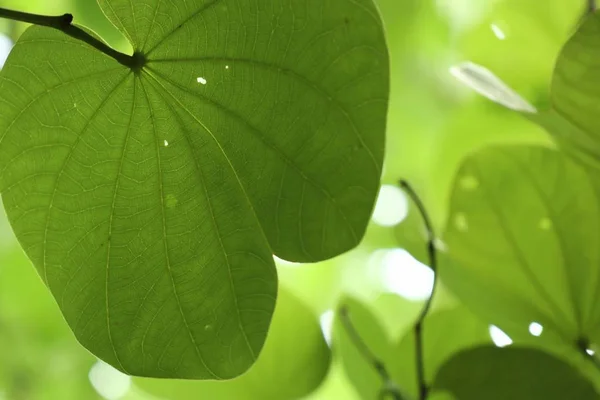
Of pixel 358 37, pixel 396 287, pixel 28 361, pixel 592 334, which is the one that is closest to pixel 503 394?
pixel 592 334

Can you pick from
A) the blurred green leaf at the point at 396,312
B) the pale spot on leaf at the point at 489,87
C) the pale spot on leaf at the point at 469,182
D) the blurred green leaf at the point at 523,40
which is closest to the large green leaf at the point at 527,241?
the pale spot on leaf at the point at 469,182

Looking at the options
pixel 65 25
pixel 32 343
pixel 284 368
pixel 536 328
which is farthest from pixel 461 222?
pixel 32 343

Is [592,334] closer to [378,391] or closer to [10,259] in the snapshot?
[378,391]

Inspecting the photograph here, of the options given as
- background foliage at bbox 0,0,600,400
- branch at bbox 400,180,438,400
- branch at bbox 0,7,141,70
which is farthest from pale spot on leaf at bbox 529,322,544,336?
branch at bbox 0,7,141,70

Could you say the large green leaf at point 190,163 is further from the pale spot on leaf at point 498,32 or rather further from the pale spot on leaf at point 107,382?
the pale spot on leaf at point 107,382

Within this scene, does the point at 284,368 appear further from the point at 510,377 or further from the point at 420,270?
the point at 420,270

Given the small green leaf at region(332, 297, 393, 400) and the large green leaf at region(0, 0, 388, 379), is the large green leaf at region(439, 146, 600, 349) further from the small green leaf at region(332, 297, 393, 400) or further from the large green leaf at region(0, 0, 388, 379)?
the large green leaf at region(0, 0, 388, 379)
